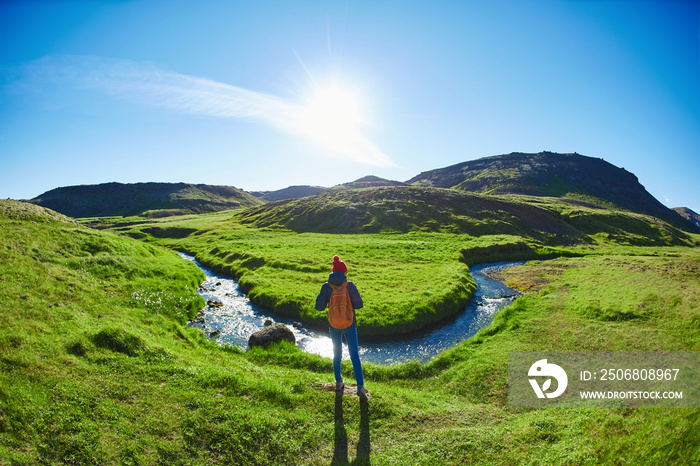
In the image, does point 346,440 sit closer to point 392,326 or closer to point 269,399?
point 269,399

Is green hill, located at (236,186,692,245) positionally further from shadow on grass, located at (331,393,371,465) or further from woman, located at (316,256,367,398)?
shadow on grass, located at (331,393,371,465)

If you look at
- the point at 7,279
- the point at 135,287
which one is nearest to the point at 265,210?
the point at 135,287

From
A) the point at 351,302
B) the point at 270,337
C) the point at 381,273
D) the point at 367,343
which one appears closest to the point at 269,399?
the point at 351,302

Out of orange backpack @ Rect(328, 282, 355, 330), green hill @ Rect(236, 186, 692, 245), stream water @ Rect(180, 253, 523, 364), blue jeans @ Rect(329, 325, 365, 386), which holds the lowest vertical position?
stream water @ Rect(180, 253, 523, 364)

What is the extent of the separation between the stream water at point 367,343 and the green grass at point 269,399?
4.09 m

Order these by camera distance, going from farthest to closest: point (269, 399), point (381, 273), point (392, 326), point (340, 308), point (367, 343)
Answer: point (381, 273)
point (392, 326)
point (367, 343)
point (340, 308)
point (269, 399)

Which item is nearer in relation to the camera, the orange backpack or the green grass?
the green grass

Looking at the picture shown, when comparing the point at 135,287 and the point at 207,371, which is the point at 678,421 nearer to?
the point at 207,371

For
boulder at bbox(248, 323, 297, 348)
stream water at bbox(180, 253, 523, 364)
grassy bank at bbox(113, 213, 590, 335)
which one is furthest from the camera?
grassy bank at bbox(113, 213, 590, 335)

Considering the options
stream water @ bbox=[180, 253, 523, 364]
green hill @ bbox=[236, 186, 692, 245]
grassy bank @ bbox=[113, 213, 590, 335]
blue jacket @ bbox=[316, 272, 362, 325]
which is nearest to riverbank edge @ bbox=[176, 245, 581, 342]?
grassy bank @ bbox=[113, 213, 590, 335]

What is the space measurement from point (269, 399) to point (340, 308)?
13.7 feet

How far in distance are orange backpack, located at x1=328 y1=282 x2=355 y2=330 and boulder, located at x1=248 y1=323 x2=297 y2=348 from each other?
9687 millimetres

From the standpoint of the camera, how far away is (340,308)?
11.3m

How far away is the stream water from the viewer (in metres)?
22.5
